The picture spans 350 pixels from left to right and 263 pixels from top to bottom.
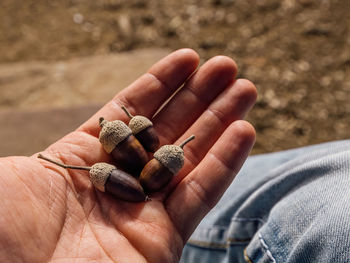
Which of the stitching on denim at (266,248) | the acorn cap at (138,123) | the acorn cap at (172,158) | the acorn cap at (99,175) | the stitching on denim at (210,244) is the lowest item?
the stitching on denim at (210,244)

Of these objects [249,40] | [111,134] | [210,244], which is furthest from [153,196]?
[249,40]

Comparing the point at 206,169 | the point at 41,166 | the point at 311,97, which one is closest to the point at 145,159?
the point at 206,169

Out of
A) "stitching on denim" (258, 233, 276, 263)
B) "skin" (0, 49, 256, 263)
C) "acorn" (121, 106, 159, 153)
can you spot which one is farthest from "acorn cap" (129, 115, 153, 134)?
"stitching on denim" (258, 233, 276, 263)

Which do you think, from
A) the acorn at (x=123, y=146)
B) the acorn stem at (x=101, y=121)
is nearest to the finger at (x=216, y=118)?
the acorn at (x=123, y=146)

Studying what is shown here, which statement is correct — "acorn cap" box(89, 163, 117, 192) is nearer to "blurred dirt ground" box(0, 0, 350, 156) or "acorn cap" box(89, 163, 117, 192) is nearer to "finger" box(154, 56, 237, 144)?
"finger" box(154, 56, 237, 144)

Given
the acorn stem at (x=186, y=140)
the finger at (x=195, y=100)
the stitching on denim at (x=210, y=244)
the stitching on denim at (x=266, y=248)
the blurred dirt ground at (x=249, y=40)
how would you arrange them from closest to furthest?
the stitching on denim at (x=266, y=248)
the acorn stem at (x=186, y=140)
the stitching on denim at (x=210, y=244)
the finger at (x=195, y=100)
the blurred dirt ground at (x=249, y=40)

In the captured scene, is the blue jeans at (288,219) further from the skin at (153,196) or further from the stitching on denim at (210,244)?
the skin at (153,196)

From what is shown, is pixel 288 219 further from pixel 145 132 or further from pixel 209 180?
pixel 145 132
